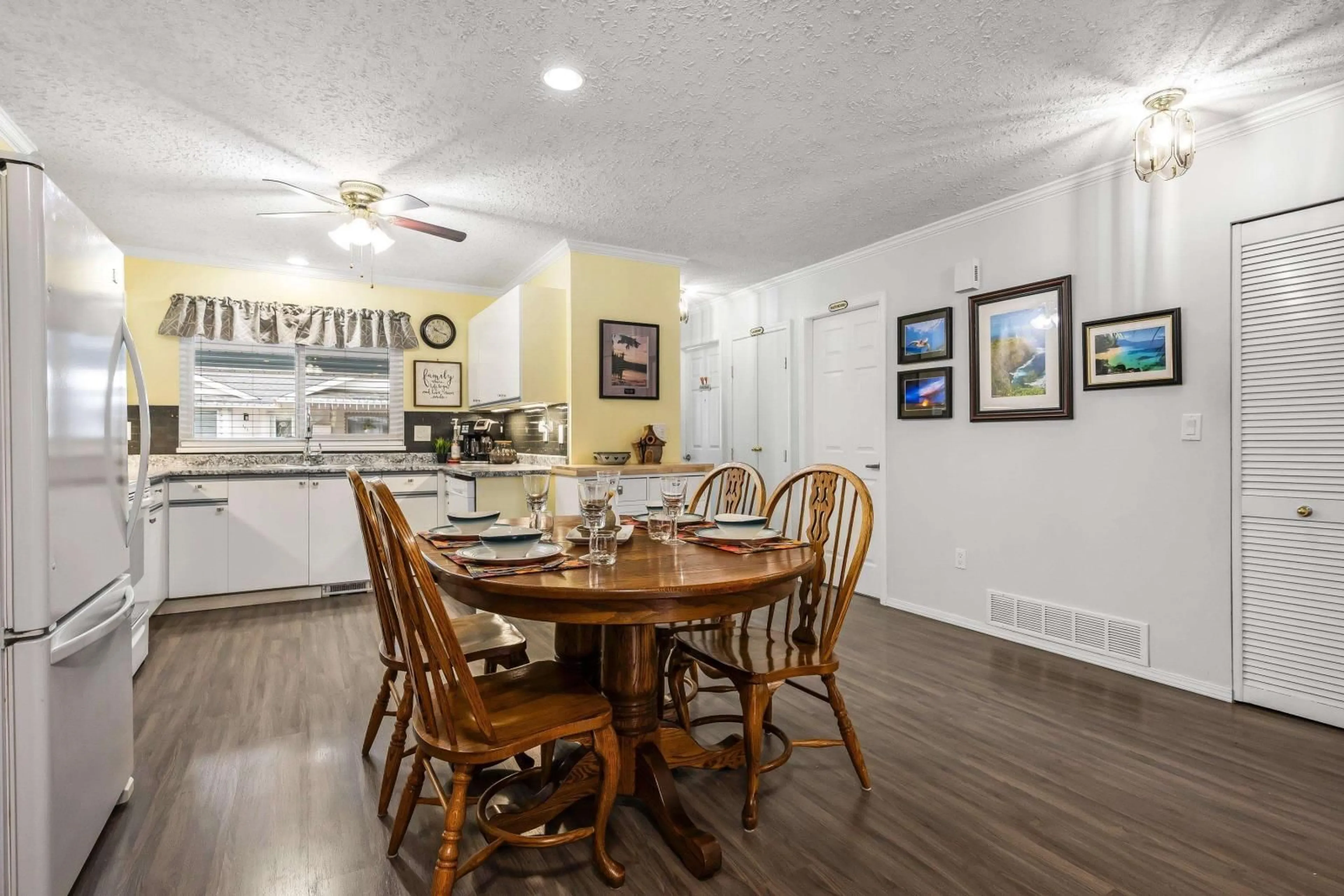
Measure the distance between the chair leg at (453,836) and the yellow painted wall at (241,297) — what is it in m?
4.56

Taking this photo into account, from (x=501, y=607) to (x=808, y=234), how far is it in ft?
11.5

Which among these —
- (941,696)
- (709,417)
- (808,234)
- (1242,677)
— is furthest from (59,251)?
(709,417)

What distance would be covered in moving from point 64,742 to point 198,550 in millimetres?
3025

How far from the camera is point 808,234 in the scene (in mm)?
4242

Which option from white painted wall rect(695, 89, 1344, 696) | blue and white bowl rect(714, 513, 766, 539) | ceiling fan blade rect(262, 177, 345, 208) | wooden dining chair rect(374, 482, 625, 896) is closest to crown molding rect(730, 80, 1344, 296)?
white painted wall rect(695, 89, 1344, 696)

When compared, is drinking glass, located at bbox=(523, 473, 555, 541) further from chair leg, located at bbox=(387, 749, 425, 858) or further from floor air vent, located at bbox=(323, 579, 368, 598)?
floor air vent, located at bbox=(323, 579, 368, 598)

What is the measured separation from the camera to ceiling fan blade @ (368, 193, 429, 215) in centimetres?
315

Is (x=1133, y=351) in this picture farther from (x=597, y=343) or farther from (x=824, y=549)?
(x=597, y=343)

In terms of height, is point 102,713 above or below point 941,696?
above

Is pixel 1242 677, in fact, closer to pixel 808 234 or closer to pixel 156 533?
pixel 808 234

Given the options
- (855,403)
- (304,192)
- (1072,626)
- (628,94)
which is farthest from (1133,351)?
(304,192)

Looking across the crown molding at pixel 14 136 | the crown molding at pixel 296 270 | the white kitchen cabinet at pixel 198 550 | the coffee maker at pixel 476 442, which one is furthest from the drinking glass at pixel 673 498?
the crown molding at pixel 296 270

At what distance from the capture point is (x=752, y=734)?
179cm

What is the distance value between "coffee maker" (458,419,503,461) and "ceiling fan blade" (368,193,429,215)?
218 centimetres
